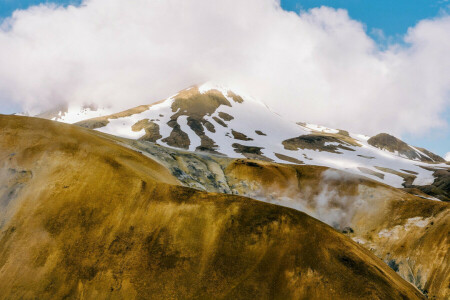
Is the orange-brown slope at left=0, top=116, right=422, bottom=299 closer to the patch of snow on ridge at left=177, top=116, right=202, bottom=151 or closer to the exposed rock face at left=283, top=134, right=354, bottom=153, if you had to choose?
the patch of snow on ridge at left=177, top=116, right=202, bottom=151

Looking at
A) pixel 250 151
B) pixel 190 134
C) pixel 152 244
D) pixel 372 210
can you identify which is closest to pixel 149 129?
pixel 190 134

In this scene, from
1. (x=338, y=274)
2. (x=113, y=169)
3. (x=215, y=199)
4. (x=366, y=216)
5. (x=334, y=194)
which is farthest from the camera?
(x=334, y=194)

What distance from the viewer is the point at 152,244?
1903cm

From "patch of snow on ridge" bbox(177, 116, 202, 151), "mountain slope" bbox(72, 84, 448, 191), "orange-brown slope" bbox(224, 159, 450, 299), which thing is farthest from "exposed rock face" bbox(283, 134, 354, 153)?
"orange-brown slope" bbox(224, 159, 450, 299)

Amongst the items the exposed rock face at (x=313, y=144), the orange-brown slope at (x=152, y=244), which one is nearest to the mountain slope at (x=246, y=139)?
the exposed rock face at (x=313, y=144)

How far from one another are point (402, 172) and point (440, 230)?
10116 cm

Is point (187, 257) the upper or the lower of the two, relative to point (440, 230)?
lower

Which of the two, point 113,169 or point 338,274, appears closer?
point 338,274

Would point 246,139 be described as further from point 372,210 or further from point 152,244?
point 152,244

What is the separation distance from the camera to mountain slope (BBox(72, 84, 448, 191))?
392 ft

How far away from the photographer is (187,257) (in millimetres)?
18391

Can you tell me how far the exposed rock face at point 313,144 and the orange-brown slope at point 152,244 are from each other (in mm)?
126072

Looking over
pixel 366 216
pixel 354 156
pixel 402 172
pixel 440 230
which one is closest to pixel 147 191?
pixel 440 230

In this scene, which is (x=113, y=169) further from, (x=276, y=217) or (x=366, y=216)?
(x=366, y=216)
